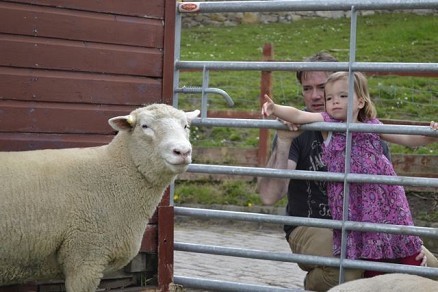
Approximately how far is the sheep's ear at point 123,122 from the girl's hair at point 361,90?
137cm

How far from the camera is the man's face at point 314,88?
6.42m

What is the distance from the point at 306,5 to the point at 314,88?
24.5 inches

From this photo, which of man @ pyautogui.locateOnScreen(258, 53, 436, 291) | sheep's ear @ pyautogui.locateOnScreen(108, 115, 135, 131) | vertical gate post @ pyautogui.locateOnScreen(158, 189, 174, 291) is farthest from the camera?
vertical gate post @ pyautogui.locateOnScreen(158, 189, 174, 291)

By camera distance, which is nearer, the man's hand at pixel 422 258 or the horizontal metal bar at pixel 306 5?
the horizontal metal bar at pixel 306 5

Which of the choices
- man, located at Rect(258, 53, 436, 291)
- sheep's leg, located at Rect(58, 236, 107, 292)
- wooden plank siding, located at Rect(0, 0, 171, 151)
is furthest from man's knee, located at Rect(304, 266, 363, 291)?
sheep's leg, located at Rect(58, 236, 107, 292)

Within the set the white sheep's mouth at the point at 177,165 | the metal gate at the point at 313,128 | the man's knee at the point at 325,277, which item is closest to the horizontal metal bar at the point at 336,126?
the metal gate at the point at 313,128

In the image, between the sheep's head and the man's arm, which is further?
the man's arm

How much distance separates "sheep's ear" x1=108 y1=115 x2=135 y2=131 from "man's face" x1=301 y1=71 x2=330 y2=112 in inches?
57.4

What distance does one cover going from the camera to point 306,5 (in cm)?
610

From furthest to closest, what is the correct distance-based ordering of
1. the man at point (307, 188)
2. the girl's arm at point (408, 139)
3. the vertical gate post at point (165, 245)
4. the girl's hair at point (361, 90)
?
1. the vertical gate post at point (165, 245)
2. the man at point (307, 188)
3. the girl's hair at point (361, 90)
4. the girl's arm at point (408, 139)

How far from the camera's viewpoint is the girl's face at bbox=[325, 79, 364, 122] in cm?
603

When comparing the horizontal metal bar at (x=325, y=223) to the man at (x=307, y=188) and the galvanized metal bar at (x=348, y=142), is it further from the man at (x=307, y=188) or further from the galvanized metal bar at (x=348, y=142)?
the man at (x=307, y=188)

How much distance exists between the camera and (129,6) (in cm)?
620

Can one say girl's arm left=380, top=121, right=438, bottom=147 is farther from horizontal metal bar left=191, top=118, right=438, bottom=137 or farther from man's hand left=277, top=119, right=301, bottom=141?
man's hand left=277, top=119, right=301, bottom=141
